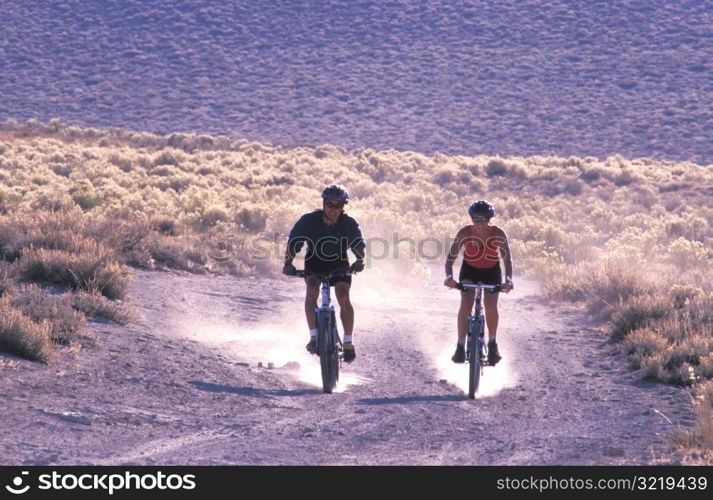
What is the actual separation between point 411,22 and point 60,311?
63.6 meters

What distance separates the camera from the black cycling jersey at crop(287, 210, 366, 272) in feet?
33.1

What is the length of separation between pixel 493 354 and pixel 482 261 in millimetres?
928

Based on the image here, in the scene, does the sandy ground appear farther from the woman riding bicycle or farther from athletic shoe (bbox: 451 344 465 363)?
athletic shoe (bbox: 451 344 465 363)

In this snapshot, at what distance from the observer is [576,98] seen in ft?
200

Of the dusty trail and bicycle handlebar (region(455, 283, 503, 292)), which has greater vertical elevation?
bicycle handlebar (region(455, 283, 503, 292))

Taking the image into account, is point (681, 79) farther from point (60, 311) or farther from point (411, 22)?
point (60, 311)

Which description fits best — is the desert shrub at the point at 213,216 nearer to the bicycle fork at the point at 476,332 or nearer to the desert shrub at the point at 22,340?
the desert shrub at the point at 22,340

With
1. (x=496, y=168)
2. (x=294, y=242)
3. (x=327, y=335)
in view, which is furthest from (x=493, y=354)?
(x=496, y=168)

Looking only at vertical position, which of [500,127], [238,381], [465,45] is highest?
[465,45]

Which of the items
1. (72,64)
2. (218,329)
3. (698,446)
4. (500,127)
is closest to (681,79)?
(500,127)

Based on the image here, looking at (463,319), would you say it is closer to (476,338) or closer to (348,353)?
(476,338)

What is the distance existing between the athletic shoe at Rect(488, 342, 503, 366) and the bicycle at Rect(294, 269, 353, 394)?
59.0 inches
